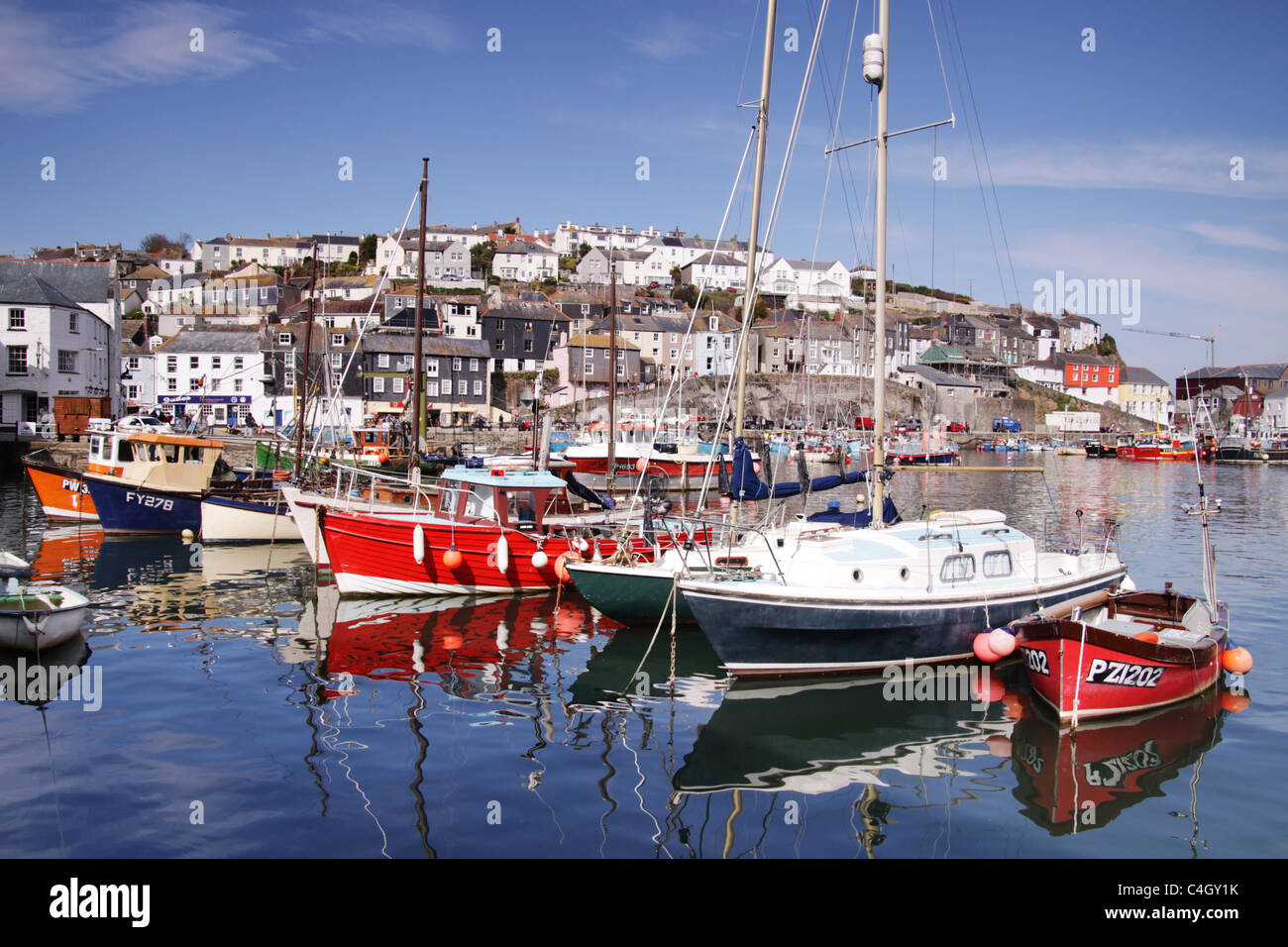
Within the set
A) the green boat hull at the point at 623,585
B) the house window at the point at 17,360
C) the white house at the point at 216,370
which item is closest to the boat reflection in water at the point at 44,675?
the green boat hull at the point at 623,585

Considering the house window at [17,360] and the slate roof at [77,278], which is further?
the slate roof at [77,278]

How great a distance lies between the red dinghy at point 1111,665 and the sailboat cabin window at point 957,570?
5.03ft

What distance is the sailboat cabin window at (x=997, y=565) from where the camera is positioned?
15.3 meters

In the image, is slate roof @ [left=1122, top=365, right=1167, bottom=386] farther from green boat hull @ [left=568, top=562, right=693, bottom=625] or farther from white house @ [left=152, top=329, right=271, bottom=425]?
green boat hull @ [left=568, top=562, right=693, bottom=625]

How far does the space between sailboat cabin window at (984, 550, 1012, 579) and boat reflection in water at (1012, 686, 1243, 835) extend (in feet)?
8.30

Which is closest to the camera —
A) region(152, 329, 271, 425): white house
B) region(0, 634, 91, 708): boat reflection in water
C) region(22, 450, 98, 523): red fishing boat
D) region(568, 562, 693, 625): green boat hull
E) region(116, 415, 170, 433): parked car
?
region(0, 634, 91, 708): boat reflection in water

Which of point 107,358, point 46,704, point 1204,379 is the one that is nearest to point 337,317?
point 107,358

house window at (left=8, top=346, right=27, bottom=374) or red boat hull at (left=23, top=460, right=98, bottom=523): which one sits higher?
house window at (left=8, top=346, right=27, bottom=374)

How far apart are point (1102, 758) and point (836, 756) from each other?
340 centimetres

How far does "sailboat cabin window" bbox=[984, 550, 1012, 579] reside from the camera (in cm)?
1532

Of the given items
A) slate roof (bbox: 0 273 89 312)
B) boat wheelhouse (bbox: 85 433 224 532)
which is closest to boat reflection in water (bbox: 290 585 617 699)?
boat wheelhouse (bbox: 85 433 224 532)

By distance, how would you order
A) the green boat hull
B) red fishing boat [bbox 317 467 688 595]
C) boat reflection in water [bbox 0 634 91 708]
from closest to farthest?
1. boat reflection in water [bbox 0 634 91 708]
2. the green boat hull
3. red fishing boat [bbox 317 467 688 595]

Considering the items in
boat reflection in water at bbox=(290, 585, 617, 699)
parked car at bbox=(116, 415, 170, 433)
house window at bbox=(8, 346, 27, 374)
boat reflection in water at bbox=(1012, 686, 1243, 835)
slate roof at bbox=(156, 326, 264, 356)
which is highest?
slate roof at bbox=(156, 326, 264, 356)

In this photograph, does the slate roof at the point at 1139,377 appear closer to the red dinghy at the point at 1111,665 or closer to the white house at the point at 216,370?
the white house at the point at 216,370
